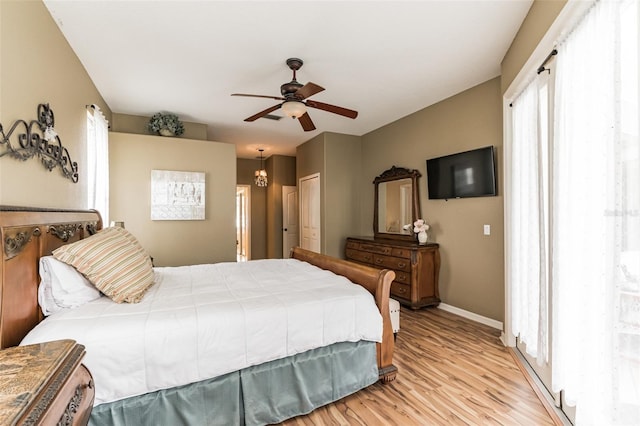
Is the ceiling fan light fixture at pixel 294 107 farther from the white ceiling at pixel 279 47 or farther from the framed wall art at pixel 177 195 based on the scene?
the framed wall art at pixel 177 195

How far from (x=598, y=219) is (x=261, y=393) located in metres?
1.97

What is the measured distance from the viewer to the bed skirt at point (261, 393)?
4.84 feet

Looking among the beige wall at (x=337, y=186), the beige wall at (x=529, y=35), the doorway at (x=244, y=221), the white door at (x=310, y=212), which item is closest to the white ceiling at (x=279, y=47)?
the beige wall at (x=529, y=35)

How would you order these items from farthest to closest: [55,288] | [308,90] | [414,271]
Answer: [414,271] < [308,90] < [55,288]

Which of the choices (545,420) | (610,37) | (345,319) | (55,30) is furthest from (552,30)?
(55,30)

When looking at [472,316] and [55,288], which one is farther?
[472,316]

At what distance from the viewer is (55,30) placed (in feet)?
7.20

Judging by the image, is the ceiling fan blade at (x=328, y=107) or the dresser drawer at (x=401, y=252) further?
the dresser drawer at (x=401, y=252)

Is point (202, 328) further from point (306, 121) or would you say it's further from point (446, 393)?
point (306, 121)

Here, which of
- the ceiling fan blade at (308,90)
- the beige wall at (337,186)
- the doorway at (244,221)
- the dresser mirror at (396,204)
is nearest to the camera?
the ceiling fan blade at (308,90)

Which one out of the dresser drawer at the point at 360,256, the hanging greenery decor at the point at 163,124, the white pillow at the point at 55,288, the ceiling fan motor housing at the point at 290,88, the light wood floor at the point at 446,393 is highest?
the hanging greenery decor at the point at 163,124

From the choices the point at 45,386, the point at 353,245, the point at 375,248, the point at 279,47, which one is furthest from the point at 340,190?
the point at 45,386

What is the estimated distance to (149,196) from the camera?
13.4 feet

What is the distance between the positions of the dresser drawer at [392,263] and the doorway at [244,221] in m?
4.08
